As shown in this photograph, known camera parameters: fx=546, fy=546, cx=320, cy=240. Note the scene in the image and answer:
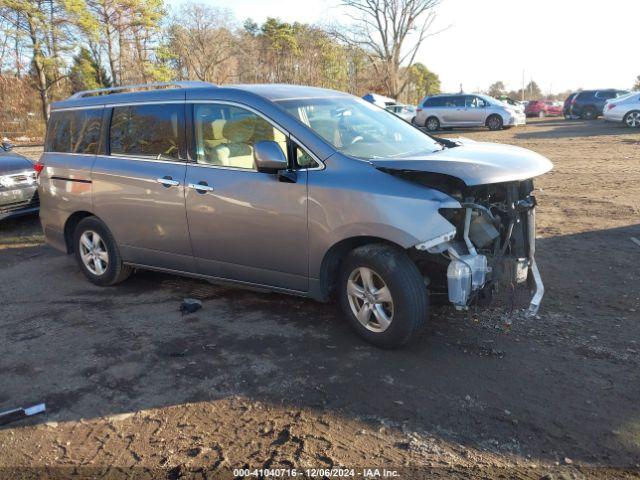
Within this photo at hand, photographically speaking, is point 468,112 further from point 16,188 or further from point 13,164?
point 16,188

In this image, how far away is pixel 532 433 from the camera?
9.66 feet

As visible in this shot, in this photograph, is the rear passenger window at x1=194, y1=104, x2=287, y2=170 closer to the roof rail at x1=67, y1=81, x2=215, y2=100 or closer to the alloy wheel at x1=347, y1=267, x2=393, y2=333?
the roof rail at x1=67, y1=81, x2=215, y2=100

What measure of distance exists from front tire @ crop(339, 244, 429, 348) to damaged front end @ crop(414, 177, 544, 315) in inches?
8.4

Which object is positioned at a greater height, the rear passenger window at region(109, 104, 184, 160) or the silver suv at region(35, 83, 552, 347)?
the rear passenger window at region(109, 104, 184, 160)

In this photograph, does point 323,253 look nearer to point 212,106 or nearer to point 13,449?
point 212,106

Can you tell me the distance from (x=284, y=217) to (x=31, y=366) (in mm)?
2126

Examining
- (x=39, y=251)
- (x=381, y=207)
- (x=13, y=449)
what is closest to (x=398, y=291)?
(x=381, y=207)

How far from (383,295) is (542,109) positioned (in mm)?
45324

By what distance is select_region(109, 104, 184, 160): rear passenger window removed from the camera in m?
4.84

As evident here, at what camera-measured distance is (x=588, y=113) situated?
3094 cm

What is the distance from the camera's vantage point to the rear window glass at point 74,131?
552 centimetres

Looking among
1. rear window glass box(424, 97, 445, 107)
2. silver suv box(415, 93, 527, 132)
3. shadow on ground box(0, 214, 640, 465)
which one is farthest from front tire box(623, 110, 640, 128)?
shadow on ground box(0, 214, 640, 465)

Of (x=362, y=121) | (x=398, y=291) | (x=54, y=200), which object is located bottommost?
(x=398, y=291)

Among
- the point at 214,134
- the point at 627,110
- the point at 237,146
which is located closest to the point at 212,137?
the point at 214,134
